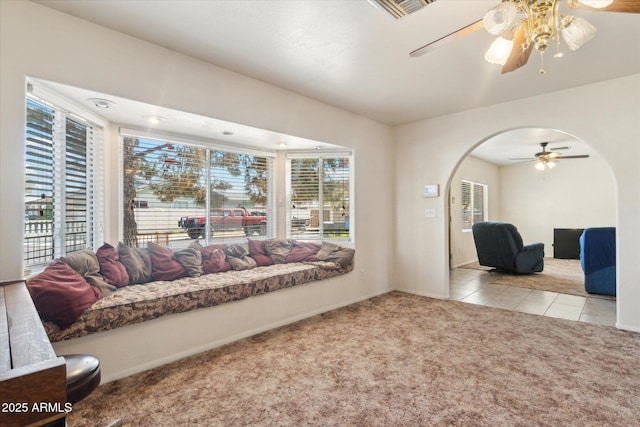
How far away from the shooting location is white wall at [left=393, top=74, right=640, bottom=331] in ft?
10.1

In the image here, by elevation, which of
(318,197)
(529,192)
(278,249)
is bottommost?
(278,249)

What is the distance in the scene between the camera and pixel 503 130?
12.7ft

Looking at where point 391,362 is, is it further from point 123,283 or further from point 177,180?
point 177,180

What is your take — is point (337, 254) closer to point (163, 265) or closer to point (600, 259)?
point (163, 265)

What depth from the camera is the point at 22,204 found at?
6.48 feet

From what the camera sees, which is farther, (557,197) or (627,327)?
(557,197)

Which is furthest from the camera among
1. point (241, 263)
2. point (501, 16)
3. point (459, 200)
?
point (459, 200)

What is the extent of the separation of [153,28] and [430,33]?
2.09 meters

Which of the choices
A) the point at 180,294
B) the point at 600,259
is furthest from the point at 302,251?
the point at 600,259

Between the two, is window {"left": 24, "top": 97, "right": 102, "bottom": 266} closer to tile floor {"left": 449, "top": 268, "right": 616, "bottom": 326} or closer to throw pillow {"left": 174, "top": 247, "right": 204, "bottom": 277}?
throw pillow {"left": 174, "top": 247, "right": 204, "bottom": 277}

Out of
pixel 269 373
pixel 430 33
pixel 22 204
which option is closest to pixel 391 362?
pixel 269 373

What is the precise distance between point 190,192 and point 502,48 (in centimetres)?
324

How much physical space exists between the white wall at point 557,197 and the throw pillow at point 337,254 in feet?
23.2

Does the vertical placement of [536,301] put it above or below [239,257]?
below
